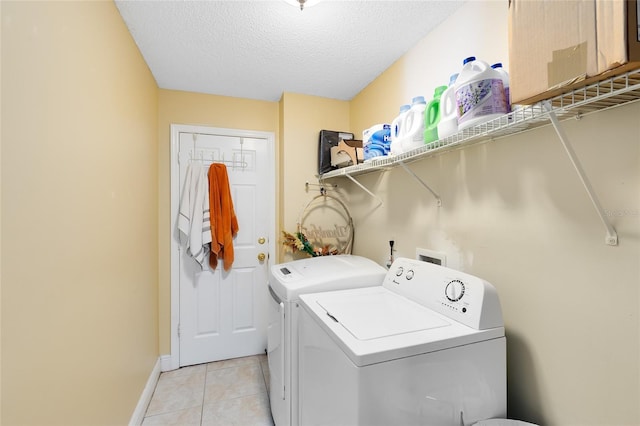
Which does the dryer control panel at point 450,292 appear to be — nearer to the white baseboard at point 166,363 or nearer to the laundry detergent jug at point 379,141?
the laundry detergent jug at point 379,141

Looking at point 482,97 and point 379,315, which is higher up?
point 482,97

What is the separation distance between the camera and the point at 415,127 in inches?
53.1

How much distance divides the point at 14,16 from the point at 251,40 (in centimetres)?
117

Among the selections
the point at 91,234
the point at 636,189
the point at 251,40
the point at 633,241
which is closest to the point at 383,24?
the point at 251,40

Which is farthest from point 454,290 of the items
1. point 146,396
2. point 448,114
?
point 146,396

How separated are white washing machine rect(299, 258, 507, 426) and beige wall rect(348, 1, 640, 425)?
163 mm

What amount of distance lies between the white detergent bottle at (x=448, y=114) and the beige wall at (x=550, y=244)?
30 cm

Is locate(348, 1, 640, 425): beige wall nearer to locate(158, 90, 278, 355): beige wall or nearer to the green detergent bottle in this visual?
the green detergent bottle

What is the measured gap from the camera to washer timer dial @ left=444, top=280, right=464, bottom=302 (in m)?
1.15

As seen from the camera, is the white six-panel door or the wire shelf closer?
the wire shelf

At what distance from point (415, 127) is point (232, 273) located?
6.58 ft

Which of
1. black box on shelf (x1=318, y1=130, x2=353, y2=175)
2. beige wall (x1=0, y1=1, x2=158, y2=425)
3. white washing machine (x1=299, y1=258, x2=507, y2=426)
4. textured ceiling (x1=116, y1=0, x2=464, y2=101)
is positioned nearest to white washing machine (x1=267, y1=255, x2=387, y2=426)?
white washing machine (x1=299, y1=258, x2=507, y2=426)

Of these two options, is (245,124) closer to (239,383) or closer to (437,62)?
(437,62)

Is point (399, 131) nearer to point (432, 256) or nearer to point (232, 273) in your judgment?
point (432, 256)
